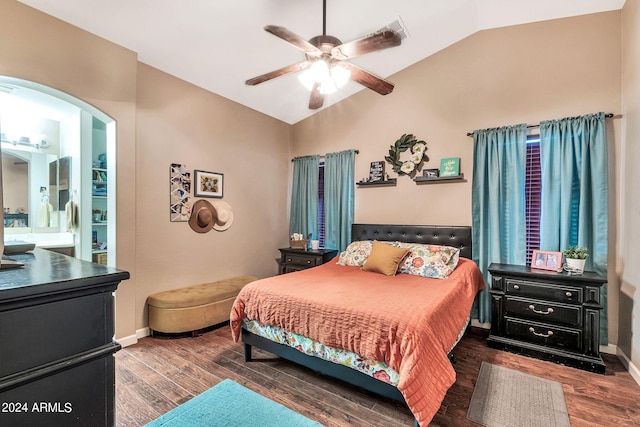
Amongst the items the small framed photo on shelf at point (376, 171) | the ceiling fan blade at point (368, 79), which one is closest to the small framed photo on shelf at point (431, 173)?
the small framed photo on shelf at point (376, 171)

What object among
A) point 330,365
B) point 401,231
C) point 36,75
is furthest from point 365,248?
point 36,75

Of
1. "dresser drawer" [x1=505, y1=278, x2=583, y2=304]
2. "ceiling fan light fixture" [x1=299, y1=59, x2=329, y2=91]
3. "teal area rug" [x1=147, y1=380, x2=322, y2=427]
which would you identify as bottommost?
"teal area rug" [x1=147, y1=380, x2=322, y2=427]

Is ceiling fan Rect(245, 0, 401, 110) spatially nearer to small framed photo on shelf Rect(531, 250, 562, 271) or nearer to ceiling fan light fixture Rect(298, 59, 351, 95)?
ceiling fan light fixture Rect(298, 59, 351, 95)

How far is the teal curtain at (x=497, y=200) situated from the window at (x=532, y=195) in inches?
4.3

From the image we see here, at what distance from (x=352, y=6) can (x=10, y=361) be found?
3282 mm

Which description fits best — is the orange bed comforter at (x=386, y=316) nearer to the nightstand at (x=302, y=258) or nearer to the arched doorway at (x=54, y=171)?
the nightstand at (x=302, y=258)

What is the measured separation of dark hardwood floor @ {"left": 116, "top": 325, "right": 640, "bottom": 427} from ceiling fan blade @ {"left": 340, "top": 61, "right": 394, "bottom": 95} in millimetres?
2493

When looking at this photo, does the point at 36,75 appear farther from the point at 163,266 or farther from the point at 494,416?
the point at 494,416

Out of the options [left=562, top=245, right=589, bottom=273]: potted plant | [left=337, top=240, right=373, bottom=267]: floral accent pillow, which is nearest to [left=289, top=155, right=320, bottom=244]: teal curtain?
[left=337, top=240, right=373, bottom=267]: floral accent pillow

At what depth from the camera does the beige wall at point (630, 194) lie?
2.45 m

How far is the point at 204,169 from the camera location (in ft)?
12.3

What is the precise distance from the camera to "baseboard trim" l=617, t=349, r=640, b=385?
2.36 meters

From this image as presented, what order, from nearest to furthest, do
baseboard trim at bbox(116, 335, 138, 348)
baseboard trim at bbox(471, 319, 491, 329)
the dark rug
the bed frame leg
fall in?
the dark rug < the bed frame leg < baseboard trim at bbox(116, 335, 138, 348) < baseboard trim at bbox(471, 319, 491, 329)

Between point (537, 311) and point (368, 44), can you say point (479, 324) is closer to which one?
point (537, 311)
